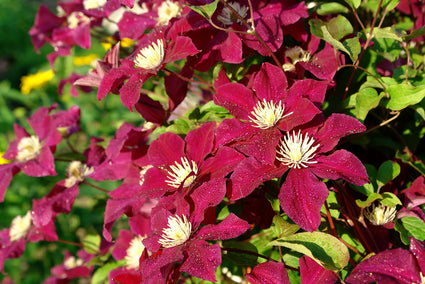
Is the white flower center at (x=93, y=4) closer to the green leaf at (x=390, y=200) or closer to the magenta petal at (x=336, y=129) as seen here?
the magenta petal at (x=336, y=129)

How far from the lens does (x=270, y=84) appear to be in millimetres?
629

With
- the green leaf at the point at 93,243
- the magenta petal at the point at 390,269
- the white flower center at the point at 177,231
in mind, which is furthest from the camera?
the green leaf at the point at 93,243

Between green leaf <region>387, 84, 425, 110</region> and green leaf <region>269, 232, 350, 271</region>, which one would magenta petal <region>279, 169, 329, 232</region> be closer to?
green leaf <region>269, 232, 350, 271</region>

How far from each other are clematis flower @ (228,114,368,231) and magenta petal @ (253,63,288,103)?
2.7 inches

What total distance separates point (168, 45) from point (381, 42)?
1.29 feet

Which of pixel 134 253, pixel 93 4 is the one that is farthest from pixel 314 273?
pixel 93 4

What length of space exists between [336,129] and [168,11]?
0.45 meters

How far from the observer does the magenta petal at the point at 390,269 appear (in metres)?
0.49

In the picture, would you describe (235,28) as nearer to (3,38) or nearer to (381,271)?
(381,271)

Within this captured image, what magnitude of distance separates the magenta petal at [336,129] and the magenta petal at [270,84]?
85 millimetres

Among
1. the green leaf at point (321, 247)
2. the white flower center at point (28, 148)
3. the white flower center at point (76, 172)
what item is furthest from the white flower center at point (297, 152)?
the white flower center at point (28, 148)

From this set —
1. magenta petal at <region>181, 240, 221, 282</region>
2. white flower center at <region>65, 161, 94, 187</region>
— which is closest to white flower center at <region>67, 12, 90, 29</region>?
white flower center at <region>65, 161, 94, 187</region>

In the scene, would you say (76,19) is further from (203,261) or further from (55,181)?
(55,181)

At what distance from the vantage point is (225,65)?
2.48 ft
